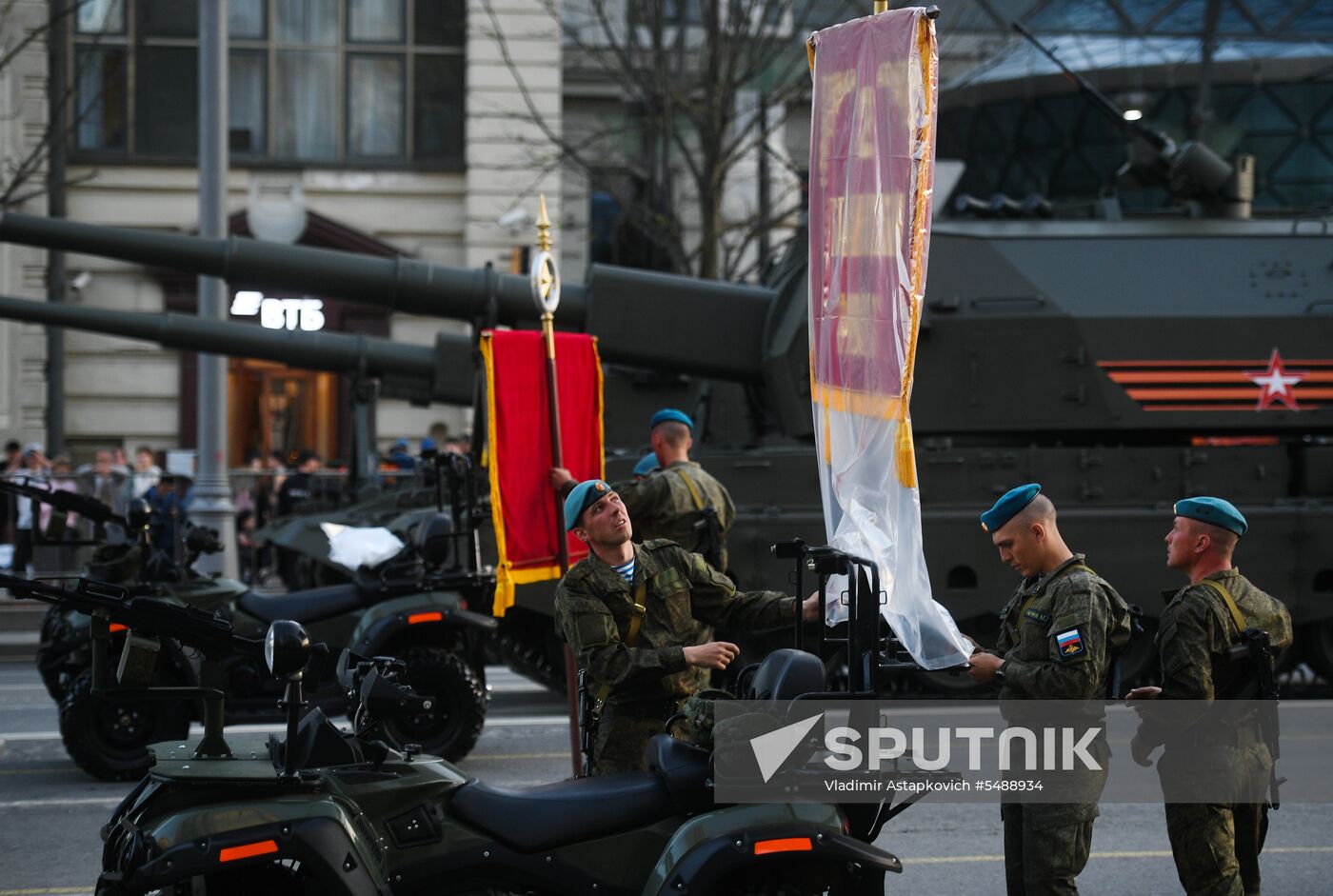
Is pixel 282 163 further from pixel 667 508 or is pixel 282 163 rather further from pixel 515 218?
pixel 667 508

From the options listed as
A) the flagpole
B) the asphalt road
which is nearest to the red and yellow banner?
the flagpole

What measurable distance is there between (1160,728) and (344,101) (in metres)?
21.2

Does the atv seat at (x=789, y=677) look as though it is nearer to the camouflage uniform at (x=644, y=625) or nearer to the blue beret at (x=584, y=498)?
the camouflage uniform at (x=644, y=625)

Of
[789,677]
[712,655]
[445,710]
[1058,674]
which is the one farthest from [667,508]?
[789,677]

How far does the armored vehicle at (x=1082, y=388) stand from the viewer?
39.3 ft

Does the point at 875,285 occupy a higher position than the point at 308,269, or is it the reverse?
the point at 308,269

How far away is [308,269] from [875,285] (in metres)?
7.11

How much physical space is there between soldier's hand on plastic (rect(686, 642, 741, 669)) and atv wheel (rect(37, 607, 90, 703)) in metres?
5.47

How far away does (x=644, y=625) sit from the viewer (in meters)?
6.01

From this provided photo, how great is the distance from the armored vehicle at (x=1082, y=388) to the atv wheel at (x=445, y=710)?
2.38m

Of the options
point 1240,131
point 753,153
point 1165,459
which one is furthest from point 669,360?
point 1240,131

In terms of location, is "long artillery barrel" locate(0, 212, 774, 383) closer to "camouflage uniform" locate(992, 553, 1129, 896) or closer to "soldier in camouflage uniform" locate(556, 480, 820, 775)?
"soldier in camouflage uniform" locate(556, 480, 820, 775)

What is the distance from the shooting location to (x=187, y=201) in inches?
960

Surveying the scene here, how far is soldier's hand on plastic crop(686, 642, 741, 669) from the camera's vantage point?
5.41 meters
